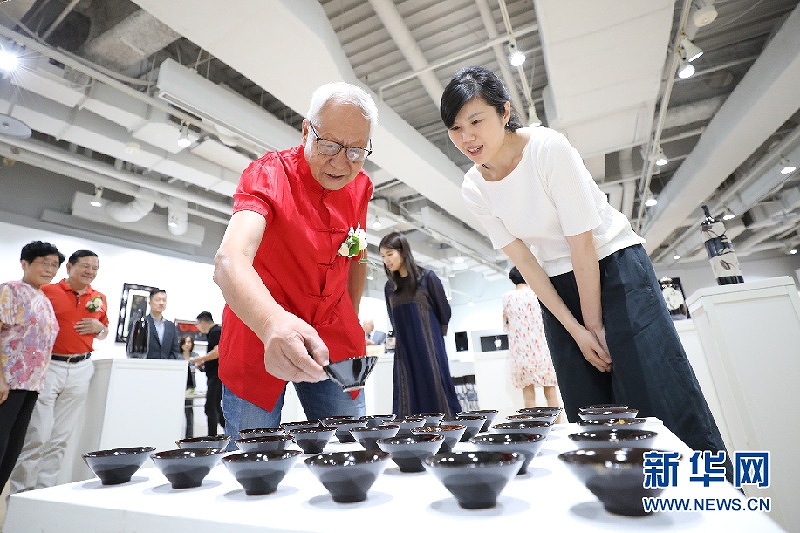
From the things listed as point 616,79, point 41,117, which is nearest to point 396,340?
point 616,79

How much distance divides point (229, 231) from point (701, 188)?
267 inches

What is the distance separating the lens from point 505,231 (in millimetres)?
1326

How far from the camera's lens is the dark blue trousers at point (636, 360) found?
0.98 metres

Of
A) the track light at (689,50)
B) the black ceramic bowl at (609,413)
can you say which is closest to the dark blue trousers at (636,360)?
the black ceramic bowl at (609,413)

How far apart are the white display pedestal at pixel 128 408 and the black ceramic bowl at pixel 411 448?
3212 mm

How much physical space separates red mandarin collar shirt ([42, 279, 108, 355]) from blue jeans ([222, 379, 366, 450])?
2744mm

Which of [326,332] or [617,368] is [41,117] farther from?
[617,368]

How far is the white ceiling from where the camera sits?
3113 mm

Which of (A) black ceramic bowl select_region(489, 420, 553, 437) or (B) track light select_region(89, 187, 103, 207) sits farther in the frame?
(B) track light select_region(89, 187, 103, 207)

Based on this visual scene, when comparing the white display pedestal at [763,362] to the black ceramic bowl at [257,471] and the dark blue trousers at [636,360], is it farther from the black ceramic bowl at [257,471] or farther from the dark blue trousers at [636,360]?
the black ceramic bowl at [257,471]

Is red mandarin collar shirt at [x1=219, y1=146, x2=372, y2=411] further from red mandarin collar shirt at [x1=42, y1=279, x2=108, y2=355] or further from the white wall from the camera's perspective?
the white wall

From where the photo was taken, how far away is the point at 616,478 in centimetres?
34

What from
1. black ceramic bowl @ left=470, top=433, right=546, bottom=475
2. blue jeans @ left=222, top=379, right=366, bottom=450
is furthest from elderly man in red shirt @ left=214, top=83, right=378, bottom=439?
black ceramic bowl @ left=470, top=433, right=546, bottom=475

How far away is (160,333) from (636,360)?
4473mm
